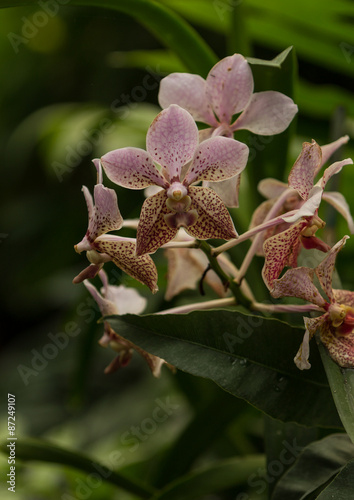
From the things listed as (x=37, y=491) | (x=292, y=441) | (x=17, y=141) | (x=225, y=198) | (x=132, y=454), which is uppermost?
(x=225, y=198)

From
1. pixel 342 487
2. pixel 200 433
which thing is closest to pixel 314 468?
pixel 342 487

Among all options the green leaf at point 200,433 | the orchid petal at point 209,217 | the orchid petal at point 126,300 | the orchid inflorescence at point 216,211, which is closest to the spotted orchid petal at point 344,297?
the orchid inflorescence at point 216,211

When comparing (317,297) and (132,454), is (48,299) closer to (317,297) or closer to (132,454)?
(132,454)

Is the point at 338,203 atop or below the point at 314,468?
atop

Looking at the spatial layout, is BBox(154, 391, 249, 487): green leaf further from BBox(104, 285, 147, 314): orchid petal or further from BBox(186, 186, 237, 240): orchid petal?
BBox(186, 186, 237, 240): orchid petal

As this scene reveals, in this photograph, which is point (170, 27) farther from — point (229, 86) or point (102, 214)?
point (102, 214)

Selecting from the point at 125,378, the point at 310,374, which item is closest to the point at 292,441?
the point at 310,374
